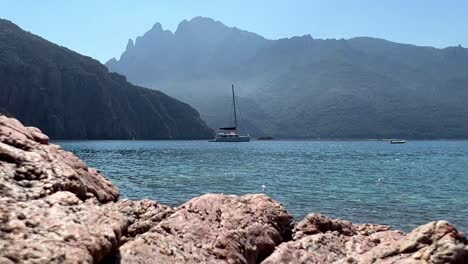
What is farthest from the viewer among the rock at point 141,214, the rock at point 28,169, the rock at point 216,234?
the rock at point 141,214

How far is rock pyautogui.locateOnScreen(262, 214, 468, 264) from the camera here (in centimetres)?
577

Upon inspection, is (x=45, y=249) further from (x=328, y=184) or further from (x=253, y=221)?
(x=328, y=184)

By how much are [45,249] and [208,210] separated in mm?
5190

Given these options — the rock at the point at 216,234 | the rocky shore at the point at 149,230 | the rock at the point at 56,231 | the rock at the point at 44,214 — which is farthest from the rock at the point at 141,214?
the rock at the point at 56,231

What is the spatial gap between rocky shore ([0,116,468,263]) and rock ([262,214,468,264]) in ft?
0.06

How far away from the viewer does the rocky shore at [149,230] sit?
592 centimetres

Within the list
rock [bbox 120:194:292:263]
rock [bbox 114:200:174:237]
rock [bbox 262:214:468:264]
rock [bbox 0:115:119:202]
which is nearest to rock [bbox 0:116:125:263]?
rock [bbox 0:115:119:202]

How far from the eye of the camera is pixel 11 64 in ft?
616

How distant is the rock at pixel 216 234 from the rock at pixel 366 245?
20.3 inches

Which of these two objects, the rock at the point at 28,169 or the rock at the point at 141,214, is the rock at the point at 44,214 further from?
the rock at the point at 141,214

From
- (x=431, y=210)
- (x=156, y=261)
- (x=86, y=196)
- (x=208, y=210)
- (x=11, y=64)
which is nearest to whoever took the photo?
(x=156, y=261)

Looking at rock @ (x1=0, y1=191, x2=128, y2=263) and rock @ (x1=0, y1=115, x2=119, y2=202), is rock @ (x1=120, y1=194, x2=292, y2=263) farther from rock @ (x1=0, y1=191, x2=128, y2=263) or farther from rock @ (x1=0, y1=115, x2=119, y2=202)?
rock @ (x1=0, y1=115, x2=119, y2=202)

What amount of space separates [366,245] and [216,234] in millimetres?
4388

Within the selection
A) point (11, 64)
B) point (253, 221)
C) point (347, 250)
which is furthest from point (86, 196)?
point (11, 64)
